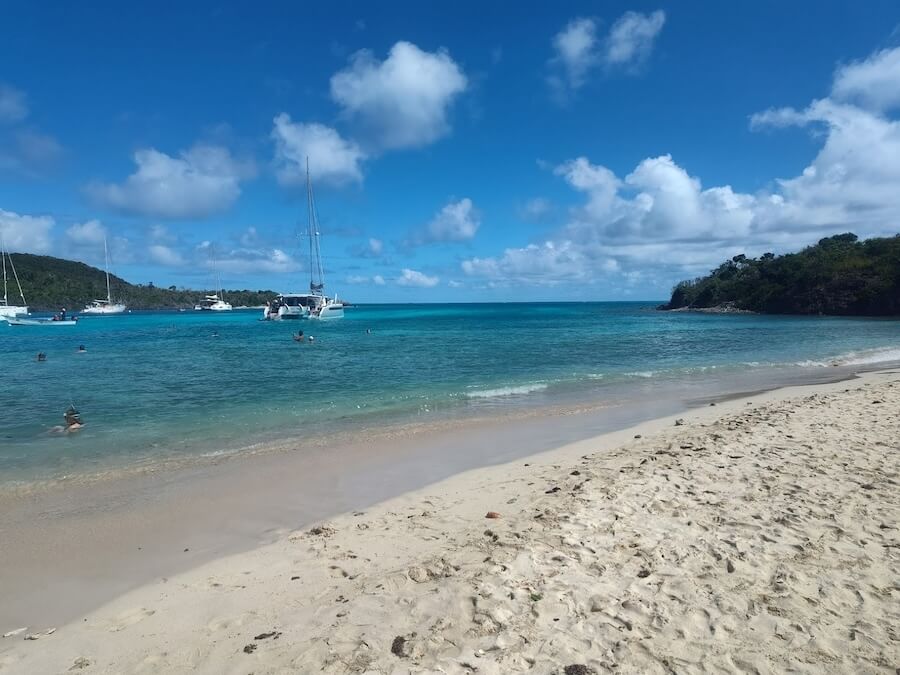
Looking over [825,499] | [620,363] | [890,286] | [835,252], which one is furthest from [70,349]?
[835,252]

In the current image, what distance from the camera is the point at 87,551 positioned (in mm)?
6496

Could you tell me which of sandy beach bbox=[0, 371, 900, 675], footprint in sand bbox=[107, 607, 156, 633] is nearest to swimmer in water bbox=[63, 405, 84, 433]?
sandy beach bbox=[0, 371, 900, 675]

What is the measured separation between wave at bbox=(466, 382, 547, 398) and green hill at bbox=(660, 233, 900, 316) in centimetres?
8268

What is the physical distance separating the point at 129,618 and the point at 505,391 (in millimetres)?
14503

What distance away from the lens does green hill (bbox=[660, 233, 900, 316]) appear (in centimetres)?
7788

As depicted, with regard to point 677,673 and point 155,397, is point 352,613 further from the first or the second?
point 155,397

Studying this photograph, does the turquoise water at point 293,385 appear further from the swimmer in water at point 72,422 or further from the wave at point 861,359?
the swimmer in water at point 72,422

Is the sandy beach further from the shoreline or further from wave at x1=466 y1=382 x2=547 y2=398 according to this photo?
wave at x1=466 y1=382 x2=547 y2=398

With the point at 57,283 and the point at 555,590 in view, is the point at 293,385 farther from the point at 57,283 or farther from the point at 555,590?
the point at 57,283

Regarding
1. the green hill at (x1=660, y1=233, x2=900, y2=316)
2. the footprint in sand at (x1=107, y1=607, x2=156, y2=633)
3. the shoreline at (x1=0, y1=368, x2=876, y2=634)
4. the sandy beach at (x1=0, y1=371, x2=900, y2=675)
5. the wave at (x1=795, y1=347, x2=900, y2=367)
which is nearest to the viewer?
the sandy beach at (x1=0, y1=371, x2=900, y2=675)

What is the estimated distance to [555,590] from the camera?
456 centimetres

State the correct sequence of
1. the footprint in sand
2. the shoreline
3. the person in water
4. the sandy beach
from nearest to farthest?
the sandy beach < the footprint in sand < the shoreline < the person in water

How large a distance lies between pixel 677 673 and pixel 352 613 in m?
2.59

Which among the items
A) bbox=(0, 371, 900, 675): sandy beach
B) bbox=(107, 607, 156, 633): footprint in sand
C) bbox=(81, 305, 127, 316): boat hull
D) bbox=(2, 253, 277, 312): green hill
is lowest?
bbox=(107, 607, 156, 633): footprint in sand
